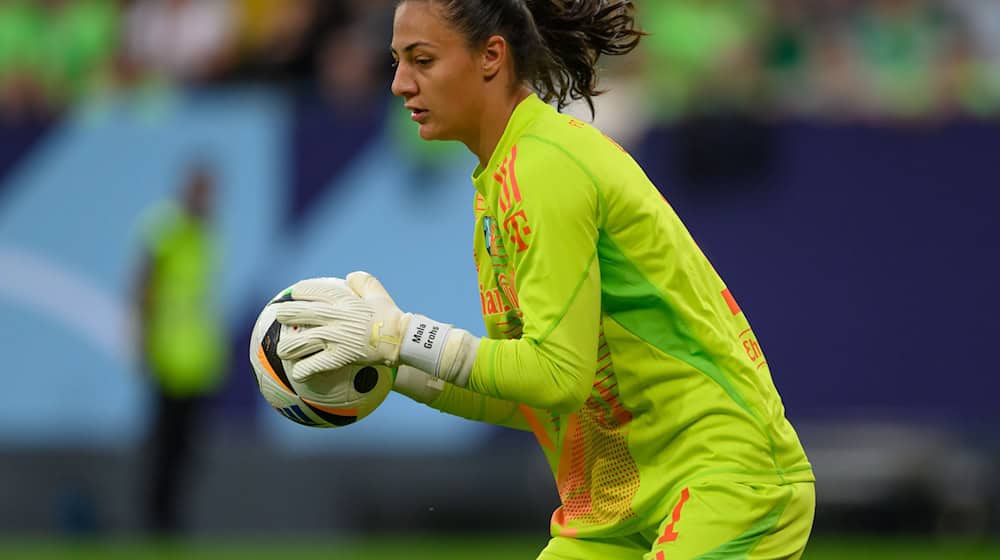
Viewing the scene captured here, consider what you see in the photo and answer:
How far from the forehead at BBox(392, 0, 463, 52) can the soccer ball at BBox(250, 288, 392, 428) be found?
0.79 meters

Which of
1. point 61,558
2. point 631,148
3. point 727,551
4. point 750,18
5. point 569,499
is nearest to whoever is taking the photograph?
point 727,551

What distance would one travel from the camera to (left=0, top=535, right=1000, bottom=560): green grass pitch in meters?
10.6

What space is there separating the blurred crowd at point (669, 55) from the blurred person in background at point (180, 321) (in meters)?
1.07

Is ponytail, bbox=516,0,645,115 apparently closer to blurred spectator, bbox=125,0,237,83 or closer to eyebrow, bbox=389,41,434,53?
eyebrow, bbox=389,41,434,53

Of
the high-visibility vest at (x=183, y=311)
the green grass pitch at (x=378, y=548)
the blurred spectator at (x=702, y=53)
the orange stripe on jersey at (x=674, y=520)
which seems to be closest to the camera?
the orange stripe on jersey at (x=674, y=520)

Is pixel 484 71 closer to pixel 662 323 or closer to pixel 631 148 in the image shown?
pixel 662 323

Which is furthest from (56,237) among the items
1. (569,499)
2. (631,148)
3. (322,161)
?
(569,499)

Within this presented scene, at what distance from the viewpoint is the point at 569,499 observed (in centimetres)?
471

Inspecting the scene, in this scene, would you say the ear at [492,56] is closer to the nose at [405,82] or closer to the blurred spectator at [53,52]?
the nose at [405,82]

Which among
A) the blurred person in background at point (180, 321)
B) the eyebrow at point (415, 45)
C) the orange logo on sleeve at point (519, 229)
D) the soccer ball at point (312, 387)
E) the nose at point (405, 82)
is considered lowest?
the blurred person in background at point (180, 321)

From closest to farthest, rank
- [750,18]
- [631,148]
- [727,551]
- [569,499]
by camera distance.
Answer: [727,551], [569,499], [631,148], [750,18]

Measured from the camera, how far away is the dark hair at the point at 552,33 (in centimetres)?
436

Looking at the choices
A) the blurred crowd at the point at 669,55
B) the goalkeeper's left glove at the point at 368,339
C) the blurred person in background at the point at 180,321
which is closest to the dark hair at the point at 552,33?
the goalkeeper's left glove at the point at 368,339

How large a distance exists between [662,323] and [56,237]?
8568 mm
